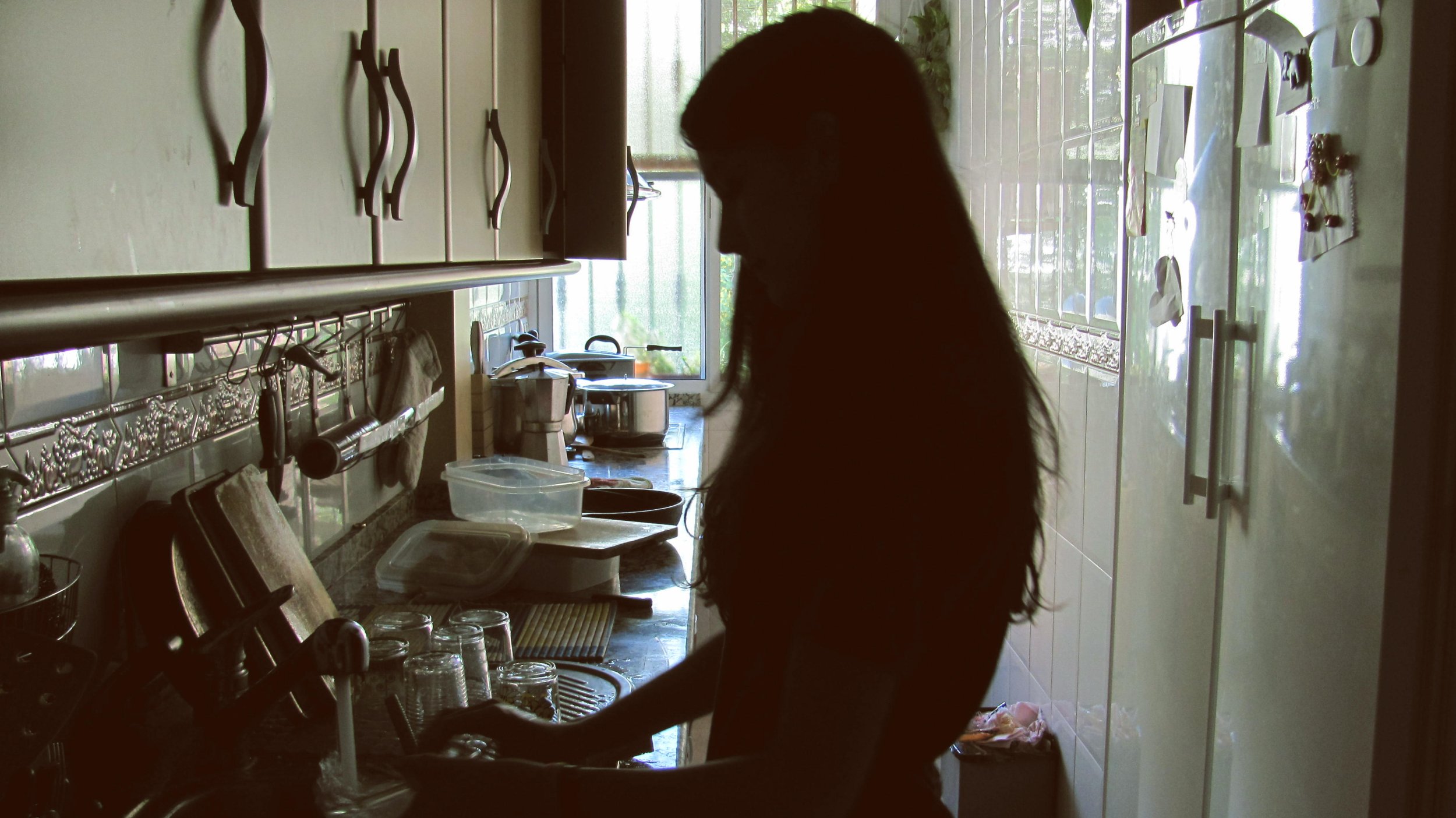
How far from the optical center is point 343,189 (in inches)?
38.2

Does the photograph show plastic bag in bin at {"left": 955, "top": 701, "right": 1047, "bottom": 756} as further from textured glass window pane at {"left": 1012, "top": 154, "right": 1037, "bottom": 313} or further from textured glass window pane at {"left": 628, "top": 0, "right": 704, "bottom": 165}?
textured glass window pane at {"left": 628, "top": 0, "right": 704, "bottom": 165}

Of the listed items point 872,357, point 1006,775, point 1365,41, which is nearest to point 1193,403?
point 1365,41

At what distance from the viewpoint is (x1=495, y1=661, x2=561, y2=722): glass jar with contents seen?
4.46ft

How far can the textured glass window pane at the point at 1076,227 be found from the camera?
2566 mm

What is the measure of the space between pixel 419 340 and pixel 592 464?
3.09 feet

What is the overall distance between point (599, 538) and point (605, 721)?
33.3 inches

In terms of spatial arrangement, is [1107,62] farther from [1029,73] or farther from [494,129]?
[494,129]

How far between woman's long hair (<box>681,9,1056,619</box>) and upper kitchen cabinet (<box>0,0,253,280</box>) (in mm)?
400

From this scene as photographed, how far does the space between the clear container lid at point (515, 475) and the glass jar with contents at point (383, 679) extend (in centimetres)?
87

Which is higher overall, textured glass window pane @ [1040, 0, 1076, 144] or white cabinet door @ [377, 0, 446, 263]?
textured glass window pane @ [1040, 0, 1076, 144]

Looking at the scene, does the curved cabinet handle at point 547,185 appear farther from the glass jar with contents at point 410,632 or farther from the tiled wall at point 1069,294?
the glass jar with contents at point 410,632

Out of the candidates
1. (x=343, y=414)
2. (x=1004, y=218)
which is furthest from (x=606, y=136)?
(x=1004, y=218)

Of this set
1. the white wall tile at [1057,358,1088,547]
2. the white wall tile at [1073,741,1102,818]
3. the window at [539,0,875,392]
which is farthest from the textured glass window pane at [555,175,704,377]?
the white wall tile at [1073,741,1102,818]

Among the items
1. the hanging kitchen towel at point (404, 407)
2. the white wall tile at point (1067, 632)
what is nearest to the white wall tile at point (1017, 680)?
the white wall tile at point (1067, 632)
